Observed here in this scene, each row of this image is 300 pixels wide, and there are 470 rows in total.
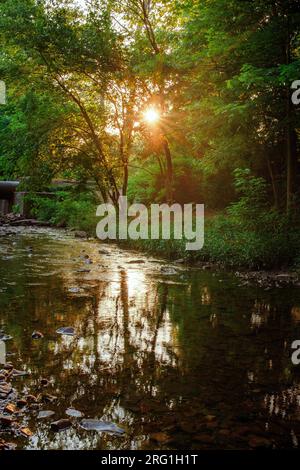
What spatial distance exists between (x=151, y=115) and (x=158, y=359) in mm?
16122

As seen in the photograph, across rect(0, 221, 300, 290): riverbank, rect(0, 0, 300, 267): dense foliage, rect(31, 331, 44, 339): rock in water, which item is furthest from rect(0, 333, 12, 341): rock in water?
rect(0, 0, 300, 267): dense foliage

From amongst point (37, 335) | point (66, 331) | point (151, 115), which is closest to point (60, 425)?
point (37, 335)

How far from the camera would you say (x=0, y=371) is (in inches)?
151

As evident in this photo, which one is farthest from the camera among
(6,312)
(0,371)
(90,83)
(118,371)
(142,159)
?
(142,159)

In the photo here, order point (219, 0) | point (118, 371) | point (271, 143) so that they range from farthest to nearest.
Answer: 1. point (271, 143)
2. point (219, 0)
3. point (118, 371)

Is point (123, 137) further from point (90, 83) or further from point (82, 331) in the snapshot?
point (82, 331)

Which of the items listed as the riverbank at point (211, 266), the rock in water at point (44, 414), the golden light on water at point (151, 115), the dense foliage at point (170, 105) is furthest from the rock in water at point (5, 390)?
the golden light on water at point (151, 115)

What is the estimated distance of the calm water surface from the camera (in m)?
3.03

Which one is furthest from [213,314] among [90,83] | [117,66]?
[90,83]

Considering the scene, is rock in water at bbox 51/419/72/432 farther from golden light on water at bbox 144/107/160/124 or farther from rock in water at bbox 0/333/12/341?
golden light on water at bbox 144/107/160/124

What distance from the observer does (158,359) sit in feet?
14.9

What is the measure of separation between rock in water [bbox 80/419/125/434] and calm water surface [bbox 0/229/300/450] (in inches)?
1.9

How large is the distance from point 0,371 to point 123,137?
1804 cm

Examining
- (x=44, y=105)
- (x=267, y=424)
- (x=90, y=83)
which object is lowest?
(x=267, y=424)
